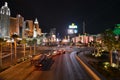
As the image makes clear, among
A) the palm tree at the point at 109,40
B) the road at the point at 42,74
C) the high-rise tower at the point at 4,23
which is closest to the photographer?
the road at the point at 42,74

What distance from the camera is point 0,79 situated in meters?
23.4

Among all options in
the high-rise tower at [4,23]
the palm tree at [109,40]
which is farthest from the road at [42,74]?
the high-rise tower at [4,23]

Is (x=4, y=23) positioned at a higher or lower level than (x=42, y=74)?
higher

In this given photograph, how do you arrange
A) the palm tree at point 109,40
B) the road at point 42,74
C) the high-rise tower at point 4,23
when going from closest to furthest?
the road at point 42,74 → the palm tree at point 109,40 → the high-rise tower at point 4,23

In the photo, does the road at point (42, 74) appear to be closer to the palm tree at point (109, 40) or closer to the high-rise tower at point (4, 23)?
the palm tree at point (109, 40)

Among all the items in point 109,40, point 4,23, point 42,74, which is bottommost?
point 42,74

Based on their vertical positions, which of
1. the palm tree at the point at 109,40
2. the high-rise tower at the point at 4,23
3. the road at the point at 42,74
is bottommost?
the road at the point at 42,74

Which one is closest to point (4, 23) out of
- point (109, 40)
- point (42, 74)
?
point (109, 40)

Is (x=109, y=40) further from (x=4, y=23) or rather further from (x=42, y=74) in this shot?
(x=4, y=23)

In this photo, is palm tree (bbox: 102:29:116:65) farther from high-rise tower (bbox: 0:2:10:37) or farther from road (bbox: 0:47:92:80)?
high-rise tower (bbox: 0:2:10:37)

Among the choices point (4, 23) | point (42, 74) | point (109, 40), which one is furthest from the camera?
point (4, 23)

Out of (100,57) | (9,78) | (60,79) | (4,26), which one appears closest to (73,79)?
(60,79)

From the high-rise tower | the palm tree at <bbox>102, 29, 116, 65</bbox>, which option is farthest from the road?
the high-rise tower

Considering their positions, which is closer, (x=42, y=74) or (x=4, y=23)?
(x=42, y=74)
